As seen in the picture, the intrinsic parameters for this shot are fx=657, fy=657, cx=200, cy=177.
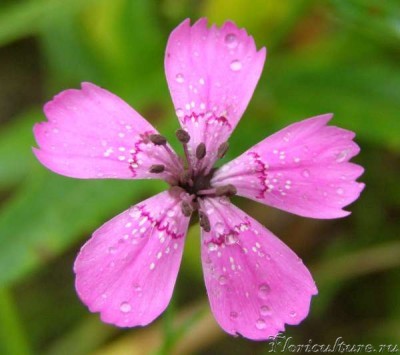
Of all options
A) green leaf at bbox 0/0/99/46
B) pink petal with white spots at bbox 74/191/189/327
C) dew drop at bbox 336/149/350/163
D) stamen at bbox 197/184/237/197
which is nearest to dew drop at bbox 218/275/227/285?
pink petal with white spots at bbox 74/191/189/327

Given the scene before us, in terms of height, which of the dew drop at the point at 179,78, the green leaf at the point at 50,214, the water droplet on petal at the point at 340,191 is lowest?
the green leaf at the point at 50,214

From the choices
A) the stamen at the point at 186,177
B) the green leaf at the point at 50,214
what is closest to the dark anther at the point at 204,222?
the stamen at the point at 186,177

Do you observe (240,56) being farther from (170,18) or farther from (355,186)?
(170,18)

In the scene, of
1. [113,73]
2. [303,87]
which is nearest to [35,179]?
[113,73]

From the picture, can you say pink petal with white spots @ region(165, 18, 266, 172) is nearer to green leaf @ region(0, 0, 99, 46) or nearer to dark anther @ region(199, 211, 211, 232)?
dark anther @ region(199, 211, 211, 232)

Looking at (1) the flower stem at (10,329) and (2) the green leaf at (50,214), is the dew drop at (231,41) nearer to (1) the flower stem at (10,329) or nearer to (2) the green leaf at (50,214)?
(2) the green leaf at (50,214)

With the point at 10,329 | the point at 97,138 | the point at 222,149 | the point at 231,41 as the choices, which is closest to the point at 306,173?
the point at 222,149
